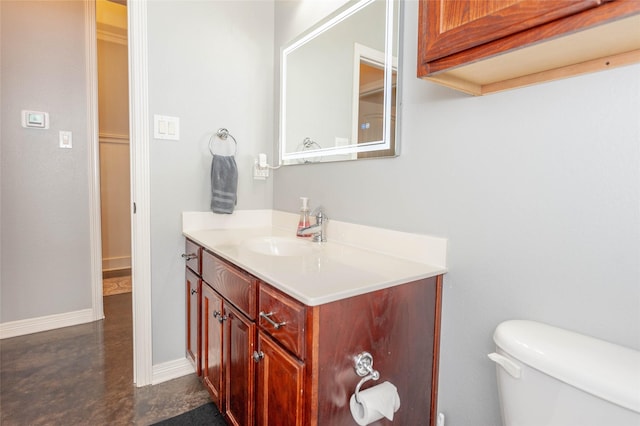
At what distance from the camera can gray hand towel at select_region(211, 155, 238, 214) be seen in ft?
5.82

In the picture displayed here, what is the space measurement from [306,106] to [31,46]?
76.8 inches

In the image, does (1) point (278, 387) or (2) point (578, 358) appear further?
(1) point (278, 387)

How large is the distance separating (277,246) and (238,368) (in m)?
0.59

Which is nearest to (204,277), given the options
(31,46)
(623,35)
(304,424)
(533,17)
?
(304,424)

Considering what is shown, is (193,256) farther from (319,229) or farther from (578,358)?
(578,358)

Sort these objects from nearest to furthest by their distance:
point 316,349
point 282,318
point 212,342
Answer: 1. point 316,349
2. point 282,318
3. point 212,342

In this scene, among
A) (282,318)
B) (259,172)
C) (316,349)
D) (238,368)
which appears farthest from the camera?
(259,172)

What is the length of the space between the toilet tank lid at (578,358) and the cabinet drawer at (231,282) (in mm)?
723

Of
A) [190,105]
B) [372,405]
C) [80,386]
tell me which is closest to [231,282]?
[372,405]

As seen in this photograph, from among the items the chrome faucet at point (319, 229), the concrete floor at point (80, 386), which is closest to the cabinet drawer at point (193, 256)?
the chrome faucet at point (319, 229)

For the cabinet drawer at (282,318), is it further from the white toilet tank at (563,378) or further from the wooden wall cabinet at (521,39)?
the wooden wall cabinet at (521,39)

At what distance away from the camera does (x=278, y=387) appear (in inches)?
36.7

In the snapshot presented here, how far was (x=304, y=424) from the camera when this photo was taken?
82 cm

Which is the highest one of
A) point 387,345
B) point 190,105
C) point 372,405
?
point 190,105
